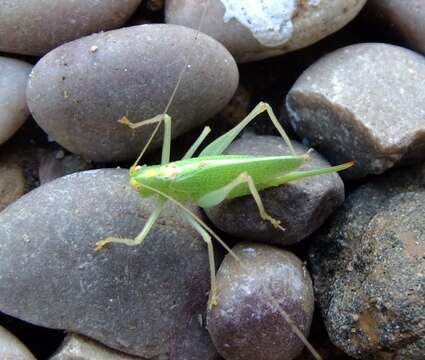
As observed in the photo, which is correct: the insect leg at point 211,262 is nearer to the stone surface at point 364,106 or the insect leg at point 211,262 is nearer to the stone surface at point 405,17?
the stone surface at point 364,106

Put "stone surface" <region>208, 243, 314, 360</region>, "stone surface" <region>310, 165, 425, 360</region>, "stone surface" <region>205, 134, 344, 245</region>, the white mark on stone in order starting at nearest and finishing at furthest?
1. "stone surface" <region>310, 165, 425, 360</region>
2. "stone surface" <region>208, 243, 314, 360</region>
3. "stone surface" <region>205, 134, 344, 245</region>
4. the white mark on stone

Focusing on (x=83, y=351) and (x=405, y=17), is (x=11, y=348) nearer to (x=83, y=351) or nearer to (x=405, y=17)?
(x=83, y=351)

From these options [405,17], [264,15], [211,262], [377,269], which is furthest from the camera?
[405,17]

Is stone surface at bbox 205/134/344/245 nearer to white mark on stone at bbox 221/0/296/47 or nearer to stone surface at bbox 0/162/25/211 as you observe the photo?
white mark on stone at bbox 221/0/296/47

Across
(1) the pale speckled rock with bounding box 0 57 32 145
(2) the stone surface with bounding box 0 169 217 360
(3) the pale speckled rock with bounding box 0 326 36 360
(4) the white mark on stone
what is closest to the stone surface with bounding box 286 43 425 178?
(4) the white mark on stone

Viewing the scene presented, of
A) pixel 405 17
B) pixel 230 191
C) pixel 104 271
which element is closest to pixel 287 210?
pixel 230 191

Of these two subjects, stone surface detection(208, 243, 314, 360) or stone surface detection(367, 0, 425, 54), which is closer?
stone surface detection(208, 243, 314, 360)

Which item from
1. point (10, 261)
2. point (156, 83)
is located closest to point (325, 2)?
point (156, 83)
